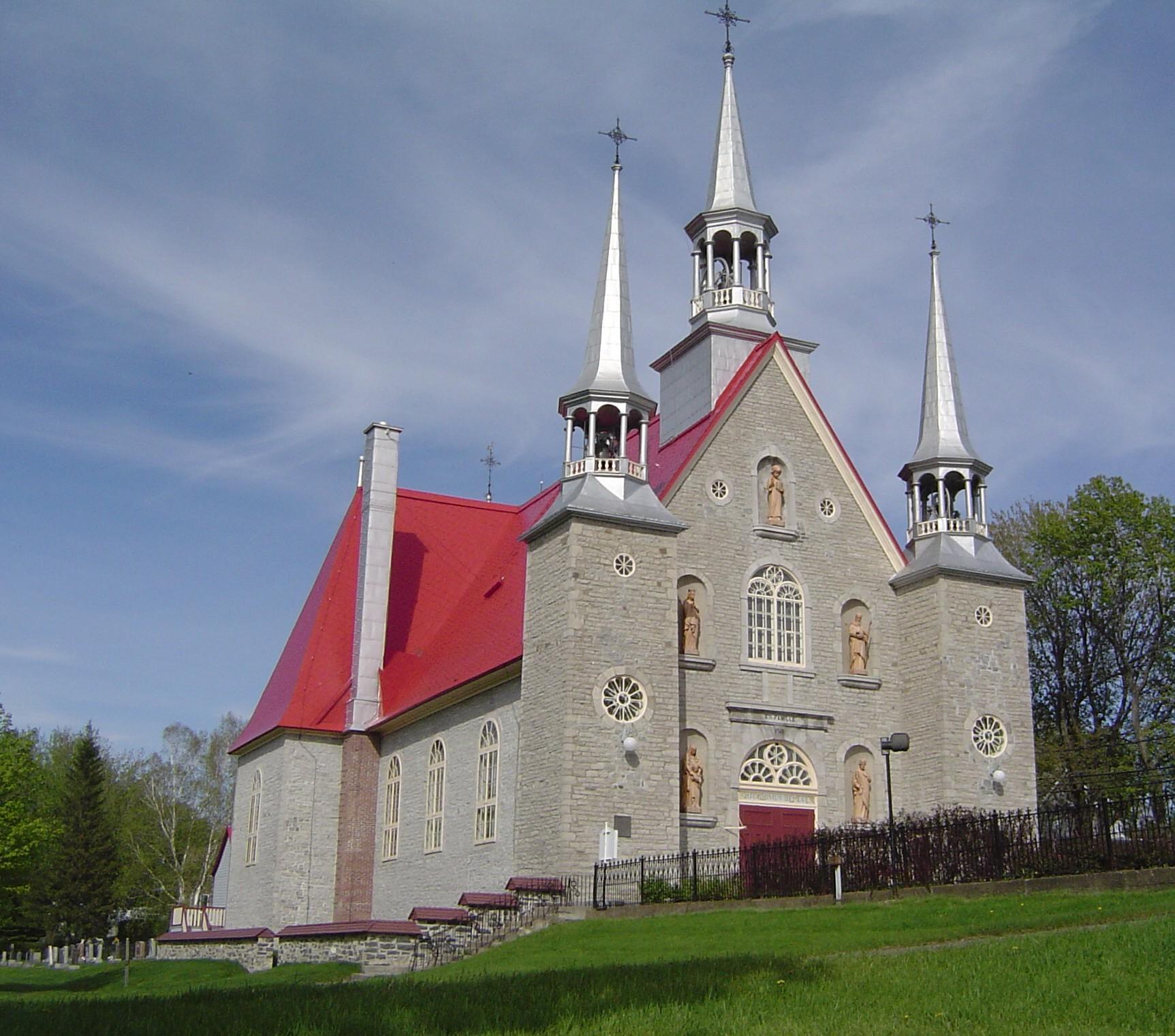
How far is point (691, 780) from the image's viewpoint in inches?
1054

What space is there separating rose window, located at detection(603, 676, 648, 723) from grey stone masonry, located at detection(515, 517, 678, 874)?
0.09m

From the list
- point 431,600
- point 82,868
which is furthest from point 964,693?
point 82,868

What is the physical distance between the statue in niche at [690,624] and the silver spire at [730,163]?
34.3 ft

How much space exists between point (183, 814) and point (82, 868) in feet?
33.1

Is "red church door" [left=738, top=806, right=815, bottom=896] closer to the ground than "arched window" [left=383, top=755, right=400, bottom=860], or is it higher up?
closer to the ground

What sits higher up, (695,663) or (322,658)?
(322,658)

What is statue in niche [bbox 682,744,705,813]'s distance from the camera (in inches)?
1045

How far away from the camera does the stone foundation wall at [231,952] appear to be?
27109mm

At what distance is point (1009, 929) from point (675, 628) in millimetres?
12008

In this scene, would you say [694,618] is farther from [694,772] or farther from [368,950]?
[368,950]

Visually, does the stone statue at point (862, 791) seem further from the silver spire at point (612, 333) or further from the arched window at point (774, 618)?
the silver spire at point (612, 333)

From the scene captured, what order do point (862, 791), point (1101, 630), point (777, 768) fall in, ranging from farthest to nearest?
point (1101, 630)
point (862, 791)
point (777, 768)

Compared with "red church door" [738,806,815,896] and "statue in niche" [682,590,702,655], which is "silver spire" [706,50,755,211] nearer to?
"statue in niche" [682,590,702,655]

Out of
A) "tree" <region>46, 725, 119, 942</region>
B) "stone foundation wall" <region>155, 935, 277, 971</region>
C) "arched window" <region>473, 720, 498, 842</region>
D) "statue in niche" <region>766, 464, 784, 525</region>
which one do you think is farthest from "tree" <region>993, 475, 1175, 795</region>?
"tree" <region>46, 725, 119, 942</region>
